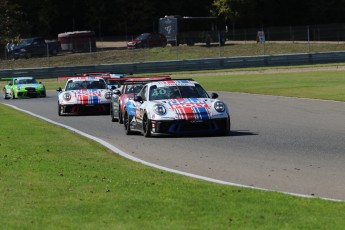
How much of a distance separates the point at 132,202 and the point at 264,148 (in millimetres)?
7442

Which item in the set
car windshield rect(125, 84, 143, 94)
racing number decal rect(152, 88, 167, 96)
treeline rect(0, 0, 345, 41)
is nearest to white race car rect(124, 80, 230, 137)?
racing number decal rect(152, 88, 167, 96)

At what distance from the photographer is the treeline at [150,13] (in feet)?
291

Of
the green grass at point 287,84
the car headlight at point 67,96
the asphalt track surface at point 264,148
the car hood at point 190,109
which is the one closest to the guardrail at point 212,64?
the green grass at point 287,84

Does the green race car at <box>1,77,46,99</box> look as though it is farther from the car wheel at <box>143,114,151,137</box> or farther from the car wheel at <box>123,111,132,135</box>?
Result: the car wheel at <box>143,114,151,137</box>

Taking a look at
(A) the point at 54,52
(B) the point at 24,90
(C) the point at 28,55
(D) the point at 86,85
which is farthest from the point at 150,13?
(D) the point at 86,85

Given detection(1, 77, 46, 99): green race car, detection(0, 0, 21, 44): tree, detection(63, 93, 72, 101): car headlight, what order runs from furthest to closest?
detection(1, 77, 46, 99): green race car, detection(63, 93, 72, 101): car headlight, detection(0, 0, 21, 44): tree

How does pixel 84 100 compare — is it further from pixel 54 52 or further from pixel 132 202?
pixel 54 52

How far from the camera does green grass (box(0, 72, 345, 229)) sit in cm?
827

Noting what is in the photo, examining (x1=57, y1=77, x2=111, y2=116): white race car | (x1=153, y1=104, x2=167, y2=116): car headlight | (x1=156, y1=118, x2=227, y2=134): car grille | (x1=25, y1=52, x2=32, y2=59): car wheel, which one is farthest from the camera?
(x1=25, y1=52, x2=32, y2=59): car wheel

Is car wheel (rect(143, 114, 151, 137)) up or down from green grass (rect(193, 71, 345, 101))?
up

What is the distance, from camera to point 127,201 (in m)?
9.49

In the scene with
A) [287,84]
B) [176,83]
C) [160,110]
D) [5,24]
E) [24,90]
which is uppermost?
[5,24]

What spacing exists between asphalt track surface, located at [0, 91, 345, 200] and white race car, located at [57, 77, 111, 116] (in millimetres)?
751

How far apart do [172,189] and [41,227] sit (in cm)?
261
